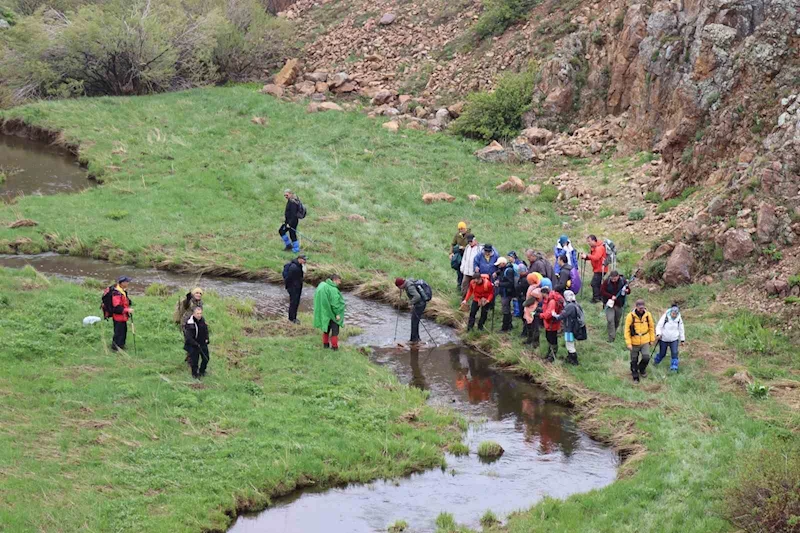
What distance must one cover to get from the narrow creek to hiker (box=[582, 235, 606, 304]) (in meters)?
3.83

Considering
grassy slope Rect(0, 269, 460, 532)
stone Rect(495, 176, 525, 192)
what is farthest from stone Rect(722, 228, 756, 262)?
stone Rect(495, 176, 525, 192)

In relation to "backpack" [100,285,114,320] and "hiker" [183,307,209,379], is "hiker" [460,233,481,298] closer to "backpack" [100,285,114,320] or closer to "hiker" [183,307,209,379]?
"hiker" [183,307,209,379]

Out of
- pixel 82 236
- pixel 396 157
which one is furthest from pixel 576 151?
pixel 82 236

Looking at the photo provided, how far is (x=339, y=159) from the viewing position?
120ft

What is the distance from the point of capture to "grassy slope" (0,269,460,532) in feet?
46.6

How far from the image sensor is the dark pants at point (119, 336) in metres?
19.5

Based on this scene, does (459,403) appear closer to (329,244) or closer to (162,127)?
(329,244)

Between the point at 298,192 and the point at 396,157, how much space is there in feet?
18.6

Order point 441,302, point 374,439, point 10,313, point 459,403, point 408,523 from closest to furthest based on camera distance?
point 408,523 → point 374,439 → point 459,403 → point 10,313 → point 441,302

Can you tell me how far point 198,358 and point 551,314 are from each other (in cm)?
746

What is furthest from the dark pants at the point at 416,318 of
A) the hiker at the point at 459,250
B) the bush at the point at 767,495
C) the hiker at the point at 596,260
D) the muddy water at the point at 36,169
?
the muddy water at the point at 36,169

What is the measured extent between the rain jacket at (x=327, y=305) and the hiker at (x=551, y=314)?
14.6 feet

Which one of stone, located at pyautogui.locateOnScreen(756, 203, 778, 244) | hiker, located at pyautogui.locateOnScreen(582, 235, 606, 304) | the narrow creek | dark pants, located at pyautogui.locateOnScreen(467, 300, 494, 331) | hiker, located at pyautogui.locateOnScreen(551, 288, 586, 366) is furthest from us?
hiker, located at pyautogui.locateOnScreen(582, 235, 606, 304)

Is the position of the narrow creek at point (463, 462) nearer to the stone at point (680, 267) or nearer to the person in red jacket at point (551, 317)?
the person in red jacket at point (551, 317)
